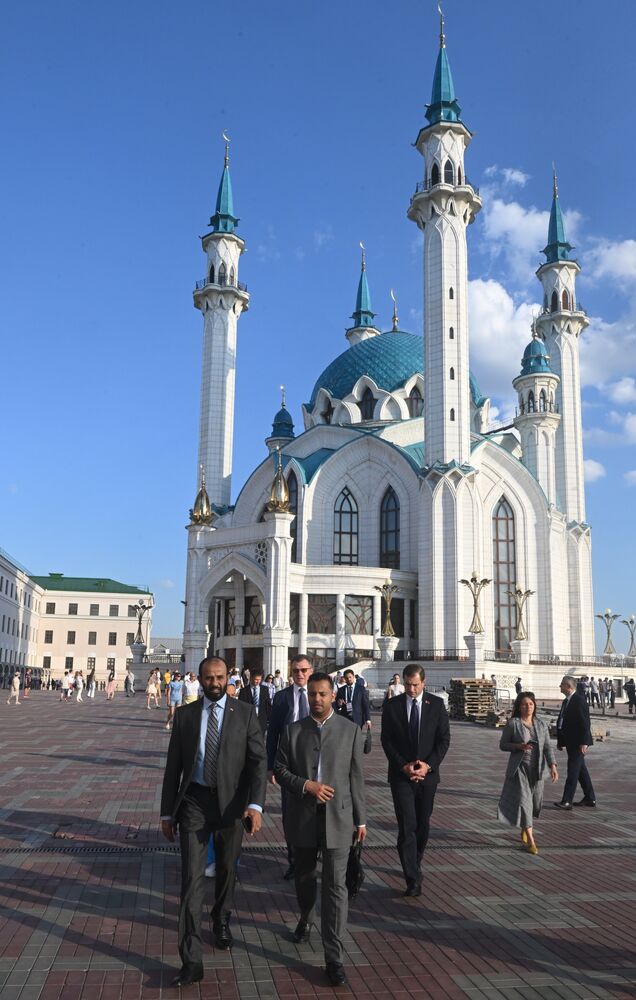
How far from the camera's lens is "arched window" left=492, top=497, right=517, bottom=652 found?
45.8 meters

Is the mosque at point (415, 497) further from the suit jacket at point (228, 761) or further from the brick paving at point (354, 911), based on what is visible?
the suit jacket at point (228, 761)

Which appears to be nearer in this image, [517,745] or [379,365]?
[517,745]

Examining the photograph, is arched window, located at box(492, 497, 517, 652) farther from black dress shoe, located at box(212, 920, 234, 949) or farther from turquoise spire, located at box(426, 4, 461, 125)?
black dress shoe, located at box(212, 920, 234, 949)

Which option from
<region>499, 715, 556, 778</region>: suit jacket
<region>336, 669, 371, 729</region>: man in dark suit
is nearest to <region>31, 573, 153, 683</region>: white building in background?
<region>336, 669, 371, 729</region>: man in dark suit

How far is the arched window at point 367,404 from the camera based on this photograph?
179 feet

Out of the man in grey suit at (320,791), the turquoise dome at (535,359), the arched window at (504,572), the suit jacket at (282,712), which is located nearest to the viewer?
the man in grey suit at (320,791)

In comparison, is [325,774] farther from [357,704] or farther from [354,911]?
[357,704]

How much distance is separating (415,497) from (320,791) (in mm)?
40266

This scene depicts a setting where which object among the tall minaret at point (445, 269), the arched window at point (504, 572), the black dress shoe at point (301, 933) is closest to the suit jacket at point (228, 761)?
the black dress shoe at point (301, 933)

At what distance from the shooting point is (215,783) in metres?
5.38

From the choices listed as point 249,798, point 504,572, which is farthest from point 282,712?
point 504,572

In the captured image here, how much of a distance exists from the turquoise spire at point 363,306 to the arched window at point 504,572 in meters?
26.8

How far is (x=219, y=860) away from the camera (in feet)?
18.3

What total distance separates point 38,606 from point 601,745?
6603 cm
